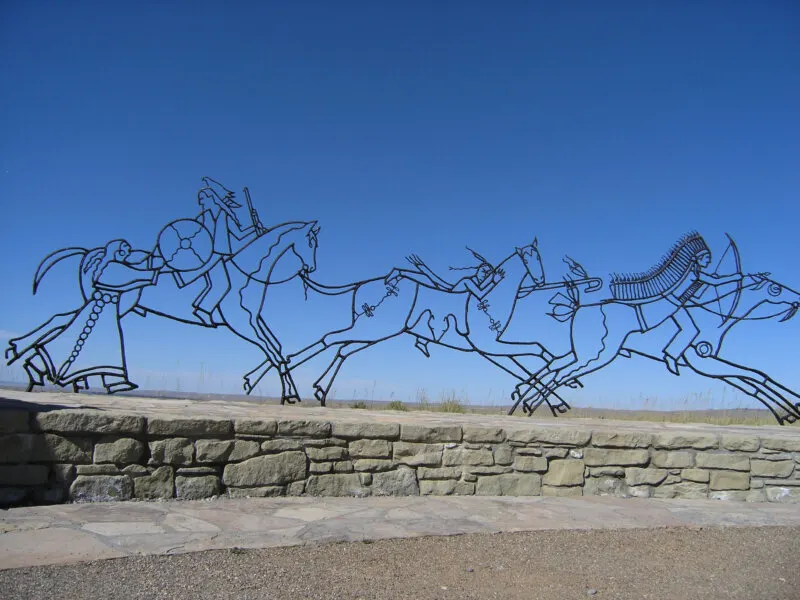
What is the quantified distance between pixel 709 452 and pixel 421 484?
2.96 metres

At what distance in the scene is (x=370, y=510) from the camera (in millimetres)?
5062

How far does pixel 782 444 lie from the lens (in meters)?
6.48

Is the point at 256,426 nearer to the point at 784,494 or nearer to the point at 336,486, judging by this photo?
the point at 336,486

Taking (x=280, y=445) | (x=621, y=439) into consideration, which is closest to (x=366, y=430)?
(x=280, y=445)

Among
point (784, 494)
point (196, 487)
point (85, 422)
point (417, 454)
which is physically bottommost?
point (784, 494)

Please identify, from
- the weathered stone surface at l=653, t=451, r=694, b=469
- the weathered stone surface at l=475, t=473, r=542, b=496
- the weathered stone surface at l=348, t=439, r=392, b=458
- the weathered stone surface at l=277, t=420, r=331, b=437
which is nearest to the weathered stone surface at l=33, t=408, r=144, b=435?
the weathered stone surface at l=277, t=420, r=331, b=437

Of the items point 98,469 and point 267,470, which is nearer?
point 98,469

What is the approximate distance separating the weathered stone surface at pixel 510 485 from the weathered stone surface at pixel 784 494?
97.0 inches

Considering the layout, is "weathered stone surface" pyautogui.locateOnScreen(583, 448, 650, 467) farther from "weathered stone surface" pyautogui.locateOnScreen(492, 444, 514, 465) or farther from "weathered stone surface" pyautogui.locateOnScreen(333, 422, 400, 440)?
"weathered stone surface" pyautogui.locateOnScreen(333, 422, 400, 440)

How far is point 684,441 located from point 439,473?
2505mm

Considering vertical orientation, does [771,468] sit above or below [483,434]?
below

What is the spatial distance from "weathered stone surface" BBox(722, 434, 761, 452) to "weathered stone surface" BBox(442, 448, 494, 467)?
2.44 m

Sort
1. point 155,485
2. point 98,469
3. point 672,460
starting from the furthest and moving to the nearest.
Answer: point 672,460, point 155,485, point 98,469

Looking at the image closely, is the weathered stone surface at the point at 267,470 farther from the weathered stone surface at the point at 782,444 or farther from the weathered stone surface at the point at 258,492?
the weathered stone surface at the point at 782,444
